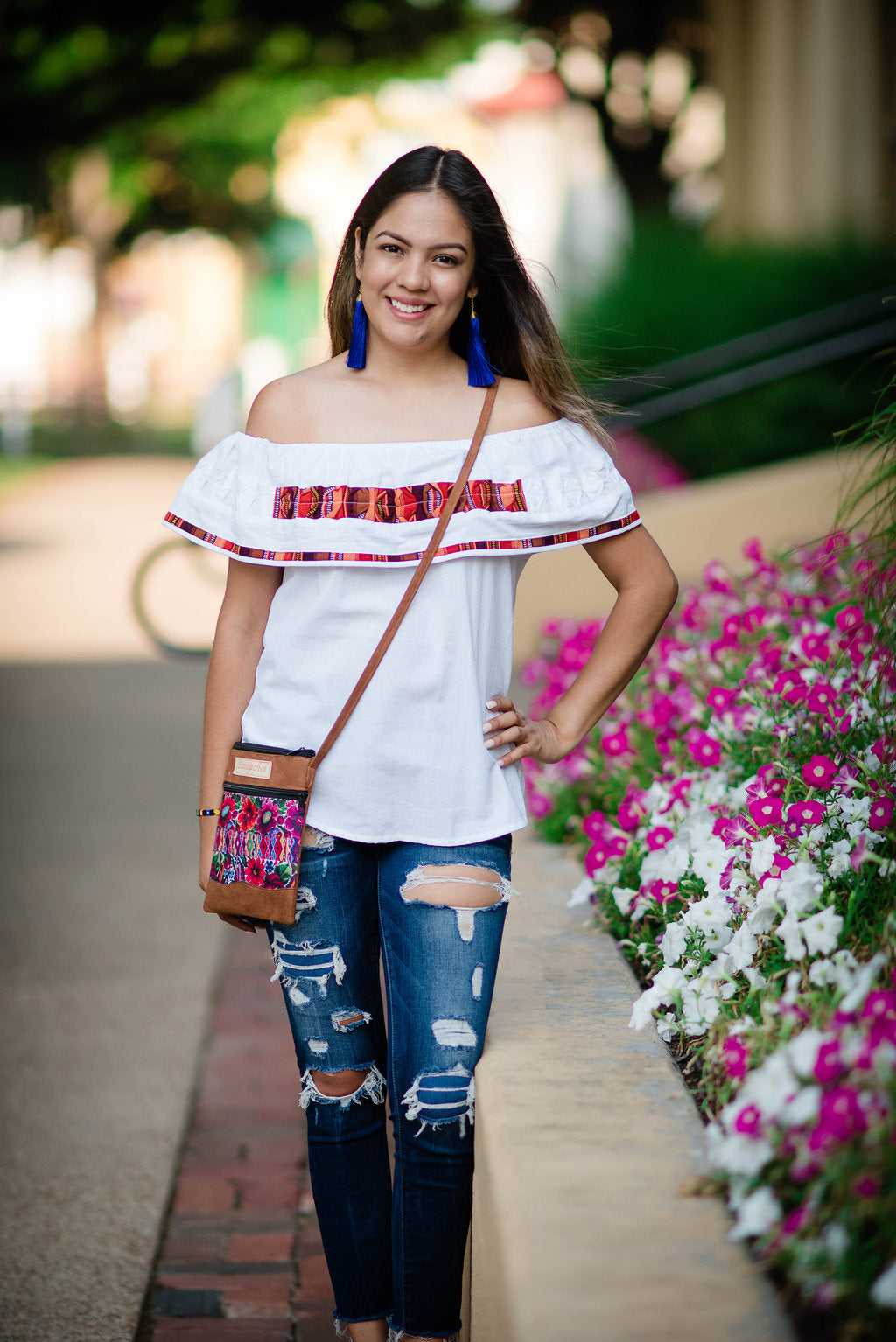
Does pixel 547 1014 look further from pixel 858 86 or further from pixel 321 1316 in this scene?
pixel 858 86

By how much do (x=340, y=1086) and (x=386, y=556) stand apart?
0.88m

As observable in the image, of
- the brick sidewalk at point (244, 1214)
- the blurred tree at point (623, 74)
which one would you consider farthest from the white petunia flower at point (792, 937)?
the blurred tree at point (623, 74)

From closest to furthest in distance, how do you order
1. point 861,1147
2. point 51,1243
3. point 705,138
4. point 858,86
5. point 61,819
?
point 861,1147 → point 51,1243 → point 61,819 → point 858,86 → point 705,138

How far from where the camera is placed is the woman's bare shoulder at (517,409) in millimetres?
2387

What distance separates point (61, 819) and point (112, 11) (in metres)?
14.6

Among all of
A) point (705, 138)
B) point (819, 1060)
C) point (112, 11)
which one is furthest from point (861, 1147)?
point (705, 138)

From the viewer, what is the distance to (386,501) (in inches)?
89.0

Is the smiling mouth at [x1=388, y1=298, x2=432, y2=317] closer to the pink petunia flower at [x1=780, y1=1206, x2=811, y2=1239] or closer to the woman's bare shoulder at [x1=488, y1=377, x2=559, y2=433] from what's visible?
the woman's bare shoulder at [x1=488, y1=377, x2=559, y2=433]

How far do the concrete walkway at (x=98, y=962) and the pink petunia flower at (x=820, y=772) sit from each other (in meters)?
0.56

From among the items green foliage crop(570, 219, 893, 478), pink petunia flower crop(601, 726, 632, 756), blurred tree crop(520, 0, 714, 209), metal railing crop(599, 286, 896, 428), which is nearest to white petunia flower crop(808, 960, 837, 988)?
pink petunia flower crop(601, 726, 632, 756)

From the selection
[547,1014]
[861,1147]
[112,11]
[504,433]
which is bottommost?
[547,1014]

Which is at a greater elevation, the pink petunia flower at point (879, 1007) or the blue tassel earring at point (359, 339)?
the blue tassel earring at point (359, 339)

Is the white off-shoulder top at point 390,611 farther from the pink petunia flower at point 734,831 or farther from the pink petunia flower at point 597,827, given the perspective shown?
the pink petunia flower at point 597,827

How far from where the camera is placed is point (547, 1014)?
2576 millimetres
